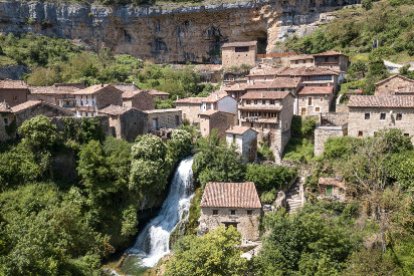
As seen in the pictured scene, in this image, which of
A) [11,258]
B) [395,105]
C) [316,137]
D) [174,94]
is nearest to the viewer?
[11,258]

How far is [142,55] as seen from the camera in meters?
80.8

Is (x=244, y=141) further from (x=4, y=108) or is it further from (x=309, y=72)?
(x=4, y=108)

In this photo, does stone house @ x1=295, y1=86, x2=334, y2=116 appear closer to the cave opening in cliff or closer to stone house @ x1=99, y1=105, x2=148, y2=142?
stone house @ x1=99, y1=105, x2=148, y2=142

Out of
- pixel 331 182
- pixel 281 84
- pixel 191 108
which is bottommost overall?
pixel 331 182

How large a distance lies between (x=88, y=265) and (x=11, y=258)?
5.25m

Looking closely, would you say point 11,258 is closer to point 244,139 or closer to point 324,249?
point 324,249

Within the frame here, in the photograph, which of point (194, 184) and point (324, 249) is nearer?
point (324, 249)

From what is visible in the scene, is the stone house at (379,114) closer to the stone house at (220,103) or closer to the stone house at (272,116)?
the stone house at (272,116)

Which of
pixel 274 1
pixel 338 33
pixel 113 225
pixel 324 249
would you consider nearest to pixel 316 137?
pixel 324 249

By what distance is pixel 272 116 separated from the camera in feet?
116

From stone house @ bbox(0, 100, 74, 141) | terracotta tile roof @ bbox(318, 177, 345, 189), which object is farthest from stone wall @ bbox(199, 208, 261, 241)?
stone house @ bbox(0, 100, 74, 141)

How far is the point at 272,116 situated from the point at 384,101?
951 cm

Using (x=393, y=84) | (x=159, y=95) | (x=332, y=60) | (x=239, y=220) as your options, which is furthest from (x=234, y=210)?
(x=332, y=60)

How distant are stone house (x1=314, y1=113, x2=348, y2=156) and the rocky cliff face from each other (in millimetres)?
35375
